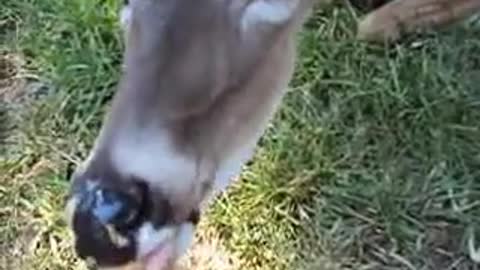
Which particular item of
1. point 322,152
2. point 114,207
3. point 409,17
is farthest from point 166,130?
point 409,17

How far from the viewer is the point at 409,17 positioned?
Result: 9.41ft

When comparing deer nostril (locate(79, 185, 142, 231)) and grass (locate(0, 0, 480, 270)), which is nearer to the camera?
deer nostril (locate(79, 185, 142, 231))

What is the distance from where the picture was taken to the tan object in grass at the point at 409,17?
9.39 ft

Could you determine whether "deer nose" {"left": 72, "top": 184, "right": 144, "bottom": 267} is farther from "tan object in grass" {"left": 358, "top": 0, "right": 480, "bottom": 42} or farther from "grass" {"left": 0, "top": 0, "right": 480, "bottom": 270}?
"tan object in grass" {"left": 358, "top": 0, "right": 480, "bottom": 42}

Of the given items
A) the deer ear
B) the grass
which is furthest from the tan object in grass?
the deer ear

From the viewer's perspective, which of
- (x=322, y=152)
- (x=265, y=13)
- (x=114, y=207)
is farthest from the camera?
(x=322, y=152)

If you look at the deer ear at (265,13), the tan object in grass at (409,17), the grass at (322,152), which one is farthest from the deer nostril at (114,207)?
the tan object in grass at (409,17)

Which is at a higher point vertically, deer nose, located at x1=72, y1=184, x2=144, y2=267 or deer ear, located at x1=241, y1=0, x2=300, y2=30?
deer ear, located at x1=241, y1=0, x2=300, y2=30

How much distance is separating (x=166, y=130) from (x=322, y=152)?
32.5 inches

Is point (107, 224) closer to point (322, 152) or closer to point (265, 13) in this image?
point (265, 13)

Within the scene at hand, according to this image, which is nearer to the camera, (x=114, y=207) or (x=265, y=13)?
(x=114, y=207)

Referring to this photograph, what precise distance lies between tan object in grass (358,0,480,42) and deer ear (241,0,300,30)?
0.81 m

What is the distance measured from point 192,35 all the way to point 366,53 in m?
0.96

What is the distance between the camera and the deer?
1900mm
